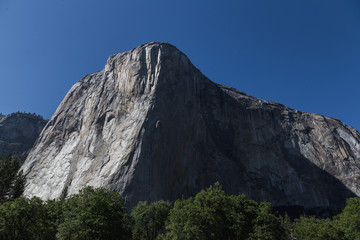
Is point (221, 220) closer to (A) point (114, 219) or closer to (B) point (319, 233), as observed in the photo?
(A) point (114, 219)

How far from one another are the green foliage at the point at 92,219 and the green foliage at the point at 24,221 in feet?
6.20

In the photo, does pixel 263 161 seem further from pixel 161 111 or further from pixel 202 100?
pixel 161 111

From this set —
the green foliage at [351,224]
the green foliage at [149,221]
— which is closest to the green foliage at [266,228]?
the green foliage at [351,224]

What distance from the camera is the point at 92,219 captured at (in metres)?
21.9

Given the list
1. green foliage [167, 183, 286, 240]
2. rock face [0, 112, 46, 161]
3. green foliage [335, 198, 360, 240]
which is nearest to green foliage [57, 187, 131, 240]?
green foliage [167, 183, 286, 240]

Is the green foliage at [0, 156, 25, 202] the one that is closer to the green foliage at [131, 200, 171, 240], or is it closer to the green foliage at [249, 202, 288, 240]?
the green foliage at [131, 200, 171, 240]

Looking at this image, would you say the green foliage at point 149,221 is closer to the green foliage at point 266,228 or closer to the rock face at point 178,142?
the rock face at point 178,142

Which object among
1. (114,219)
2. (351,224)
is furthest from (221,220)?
(351,224)

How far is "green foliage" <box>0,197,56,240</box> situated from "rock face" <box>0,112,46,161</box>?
357 feet

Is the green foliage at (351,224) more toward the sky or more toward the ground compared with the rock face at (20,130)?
more toward the ground

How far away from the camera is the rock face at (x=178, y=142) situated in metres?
55.4

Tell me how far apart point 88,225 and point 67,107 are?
6958 cm

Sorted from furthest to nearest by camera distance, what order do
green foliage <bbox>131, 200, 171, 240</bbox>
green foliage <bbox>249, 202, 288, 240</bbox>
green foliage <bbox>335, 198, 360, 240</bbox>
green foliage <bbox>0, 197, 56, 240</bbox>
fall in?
green foliage <bbox>131, 200, 171, 240</bbox>, green foliage <bbox>335, 198, 360, 240</bbox>, green foliage <bbox>249, 202, 288, 240</bbox>, green foliage <bbox>0, 197, 56, 240</bbox>

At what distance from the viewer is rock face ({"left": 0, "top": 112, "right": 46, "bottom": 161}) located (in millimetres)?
120700
